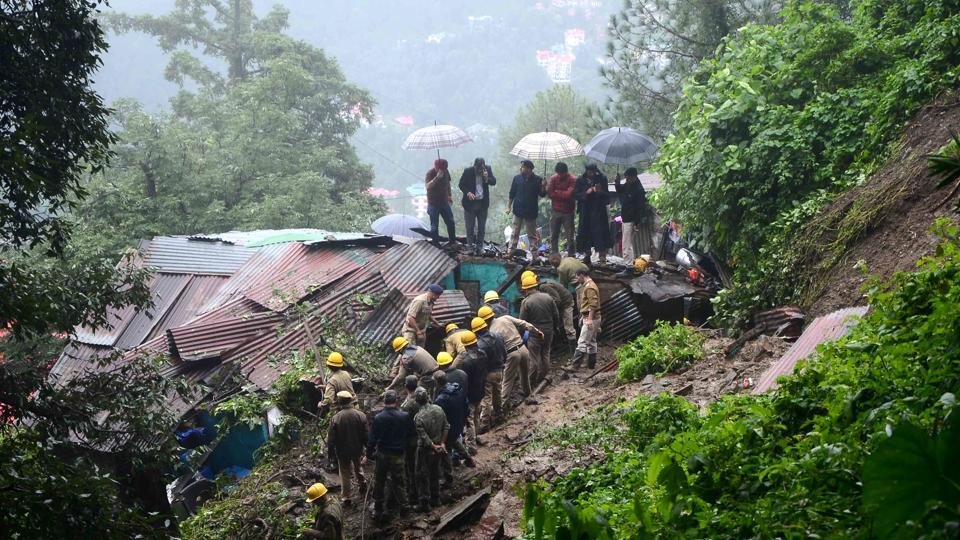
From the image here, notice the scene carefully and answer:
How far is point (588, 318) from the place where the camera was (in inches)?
452

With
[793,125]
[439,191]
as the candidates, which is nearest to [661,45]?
[439,191]

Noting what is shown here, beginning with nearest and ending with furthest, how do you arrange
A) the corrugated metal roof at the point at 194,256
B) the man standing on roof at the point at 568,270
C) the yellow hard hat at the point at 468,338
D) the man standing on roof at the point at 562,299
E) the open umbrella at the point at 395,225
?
the yellow hard hat at the point at 468,338, the man standing on roof at the point at 562,299, the man standing on roof at the point at 568,270, the corrugated metal roof at the point at 194,256, the open umbrella at the point at 395,225

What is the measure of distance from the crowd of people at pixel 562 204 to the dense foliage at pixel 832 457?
7.46 metres

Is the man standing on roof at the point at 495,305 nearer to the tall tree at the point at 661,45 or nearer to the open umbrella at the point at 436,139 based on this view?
the open umbrella at the point at 436,139

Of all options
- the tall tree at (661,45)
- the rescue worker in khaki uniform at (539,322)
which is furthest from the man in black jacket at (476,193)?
the tall tree at (661,45)

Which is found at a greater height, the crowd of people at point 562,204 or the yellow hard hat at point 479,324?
the crowd of people at point 562,204

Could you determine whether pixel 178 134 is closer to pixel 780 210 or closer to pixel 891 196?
pixel 780 210

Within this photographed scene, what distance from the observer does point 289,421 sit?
1027 centimetres

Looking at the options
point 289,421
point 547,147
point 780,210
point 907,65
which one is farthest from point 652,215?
point 289,421

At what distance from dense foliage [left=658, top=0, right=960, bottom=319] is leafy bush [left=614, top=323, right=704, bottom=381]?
98cm

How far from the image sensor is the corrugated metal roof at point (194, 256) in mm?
14398

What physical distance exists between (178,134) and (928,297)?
68.7 feet

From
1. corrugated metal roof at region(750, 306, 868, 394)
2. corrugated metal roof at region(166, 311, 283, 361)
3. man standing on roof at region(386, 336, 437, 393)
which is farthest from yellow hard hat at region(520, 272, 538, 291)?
corrugated metal roof at region(750, 306, 868, 394)

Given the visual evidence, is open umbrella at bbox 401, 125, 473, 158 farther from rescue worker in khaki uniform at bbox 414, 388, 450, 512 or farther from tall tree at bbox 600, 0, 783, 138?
rescue worker in khaki uniform at bbox 414, 388, 450, 512
